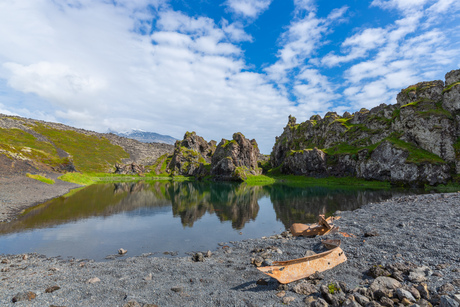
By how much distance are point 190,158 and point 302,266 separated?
153035mm

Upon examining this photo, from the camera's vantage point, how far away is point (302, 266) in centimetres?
1162

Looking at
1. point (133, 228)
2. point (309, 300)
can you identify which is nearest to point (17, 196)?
point (133, 228)

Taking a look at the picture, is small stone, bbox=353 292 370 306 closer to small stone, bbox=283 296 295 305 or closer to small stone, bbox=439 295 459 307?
small stone, bbox=439 295 459 307

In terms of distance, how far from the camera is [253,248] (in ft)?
64.1

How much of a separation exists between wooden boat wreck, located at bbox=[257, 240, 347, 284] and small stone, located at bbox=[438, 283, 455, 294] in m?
4.69

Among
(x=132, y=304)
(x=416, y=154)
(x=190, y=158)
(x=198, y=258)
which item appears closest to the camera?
(x=132, y=304)

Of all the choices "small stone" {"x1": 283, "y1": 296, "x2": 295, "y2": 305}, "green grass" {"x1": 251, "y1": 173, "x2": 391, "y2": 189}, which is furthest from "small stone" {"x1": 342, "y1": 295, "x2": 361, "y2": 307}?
"green grass" {"x1": 251, "y1": 173, "x2": 391, "y2": 189}

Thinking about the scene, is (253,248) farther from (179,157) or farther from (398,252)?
(179,157)

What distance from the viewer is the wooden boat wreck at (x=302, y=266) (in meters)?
10.8

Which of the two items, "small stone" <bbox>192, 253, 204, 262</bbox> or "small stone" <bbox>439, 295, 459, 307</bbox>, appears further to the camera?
"small stone" <bbox>192, 253, 204, 262</bbox>

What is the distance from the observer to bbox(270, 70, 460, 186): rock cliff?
7569 centimetres

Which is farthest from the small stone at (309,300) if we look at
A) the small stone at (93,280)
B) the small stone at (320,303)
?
the small stone at (93,280)

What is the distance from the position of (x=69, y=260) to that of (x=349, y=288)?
2025cm

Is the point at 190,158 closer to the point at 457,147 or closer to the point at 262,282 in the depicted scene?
the point at 457,147
